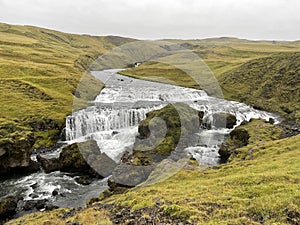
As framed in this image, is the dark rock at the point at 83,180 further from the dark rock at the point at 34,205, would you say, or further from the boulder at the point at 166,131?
the boulder at the point at 166,131

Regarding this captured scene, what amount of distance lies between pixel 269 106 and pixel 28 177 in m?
58.0

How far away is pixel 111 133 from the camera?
4894cm

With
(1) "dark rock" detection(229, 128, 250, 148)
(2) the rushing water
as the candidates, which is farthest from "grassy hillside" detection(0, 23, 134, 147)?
(1) "dark rock" detection(229, 128, 250, 148)

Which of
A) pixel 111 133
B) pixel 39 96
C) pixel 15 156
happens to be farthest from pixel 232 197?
pixel 39 96

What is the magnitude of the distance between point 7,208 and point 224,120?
132 ft

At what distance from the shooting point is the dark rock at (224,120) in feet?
174

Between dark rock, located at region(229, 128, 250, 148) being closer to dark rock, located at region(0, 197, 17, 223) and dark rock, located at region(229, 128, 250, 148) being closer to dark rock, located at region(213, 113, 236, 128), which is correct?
dark rock, located at region(213, 113, 236, 128)

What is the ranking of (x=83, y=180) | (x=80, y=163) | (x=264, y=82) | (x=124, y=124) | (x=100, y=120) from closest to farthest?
(x=83, y=180)
(x=80, y=163)
(x=100, y=120)
(x=124, y=124)
(x=264, y=82)

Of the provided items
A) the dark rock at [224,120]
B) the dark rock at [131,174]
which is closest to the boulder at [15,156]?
the dark rock at [131,174]

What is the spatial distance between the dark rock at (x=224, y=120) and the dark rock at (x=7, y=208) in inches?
1502

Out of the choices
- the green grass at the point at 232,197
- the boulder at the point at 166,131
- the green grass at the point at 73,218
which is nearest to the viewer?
the green grass at the point at 232,197

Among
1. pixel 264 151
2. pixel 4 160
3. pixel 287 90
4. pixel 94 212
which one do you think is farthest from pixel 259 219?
pixel 287 90

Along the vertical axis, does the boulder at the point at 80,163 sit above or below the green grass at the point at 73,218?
below

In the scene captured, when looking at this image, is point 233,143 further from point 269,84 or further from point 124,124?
point 269,84
